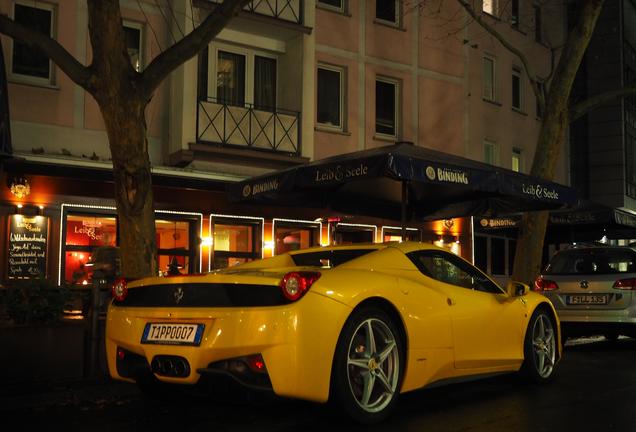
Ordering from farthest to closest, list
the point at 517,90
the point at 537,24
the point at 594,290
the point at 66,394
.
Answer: the point at 537,24 → the point at 517,90 → the point at 594,290 → the point at 66,394

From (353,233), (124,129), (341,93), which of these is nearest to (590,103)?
(341,93)

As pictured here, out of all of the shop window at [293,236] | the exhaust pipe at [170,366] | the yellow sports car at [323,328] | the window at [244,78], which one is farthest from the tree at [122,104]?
the shop window at [293,236]

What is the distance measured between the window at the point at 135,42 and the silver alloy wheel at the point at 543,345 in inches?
403

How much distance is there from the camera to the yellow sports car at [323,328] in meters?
4.85

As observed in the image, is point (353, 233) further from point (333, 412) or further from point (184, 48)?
point (333, 412)

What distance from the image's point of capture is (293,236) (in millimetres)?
17516

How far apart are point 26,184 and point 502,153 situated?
1436cm

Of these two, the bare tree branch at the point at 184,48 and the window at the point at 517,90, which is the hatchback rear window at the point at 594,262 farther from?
the window at the point at 517,90

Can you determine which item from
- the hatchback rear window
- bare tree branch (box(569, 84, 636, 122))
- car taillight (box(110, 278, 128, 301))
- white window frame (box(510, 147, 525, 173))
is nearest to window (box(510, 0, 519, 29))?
white window frame (box(510, 147, 525, 173))

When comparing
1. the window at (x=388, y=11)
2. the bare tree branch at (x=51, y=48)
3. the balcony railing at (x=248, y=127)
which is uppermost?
the window at (x=388, y=11)

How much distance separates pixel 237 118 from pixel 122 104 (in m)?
7.57

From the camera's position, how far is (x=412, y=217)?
12336mm

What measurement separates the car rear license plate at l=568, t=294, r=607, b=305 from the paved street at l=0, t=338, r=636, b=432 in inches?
117

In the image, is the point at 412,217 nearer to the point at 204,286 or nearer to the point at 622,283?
the point at 622,283
